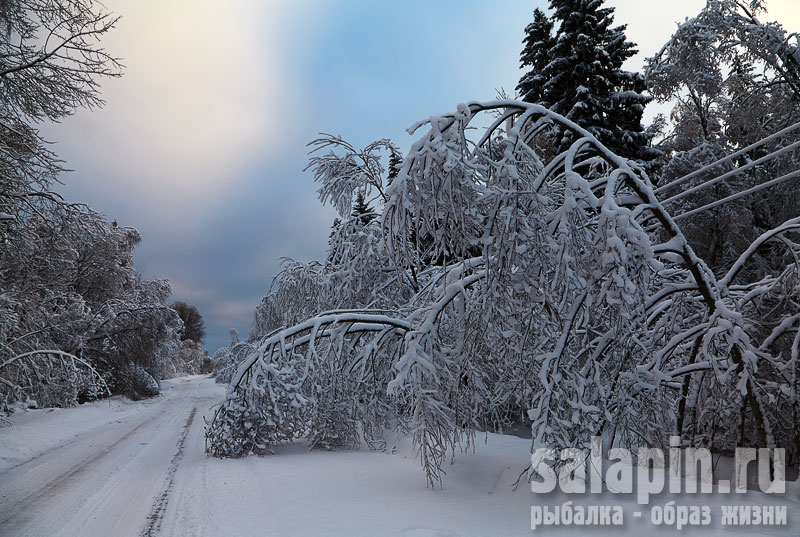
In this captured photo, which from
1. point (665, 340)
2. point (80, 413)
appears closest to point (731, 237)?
point (665, 340)

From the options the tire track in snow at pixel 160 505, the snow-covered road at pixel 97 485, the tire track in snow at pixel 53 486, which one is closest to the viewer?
the tire track in snow at pixel 160 505

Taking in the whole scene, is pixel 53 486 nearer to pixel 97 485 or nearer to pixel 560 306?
pixel 97 485

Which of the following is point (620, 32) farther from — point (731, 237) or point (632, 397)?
point (632, 397)

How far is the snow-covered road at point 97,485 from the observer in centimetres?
527

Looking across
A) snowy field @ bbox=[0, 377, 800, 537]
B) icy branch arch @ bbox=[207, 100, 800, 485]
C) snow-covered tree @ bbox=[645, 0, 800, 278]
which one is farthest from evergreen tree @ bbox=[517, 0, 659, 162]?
snowy field @ bbox=[0, 377, 800, 537]

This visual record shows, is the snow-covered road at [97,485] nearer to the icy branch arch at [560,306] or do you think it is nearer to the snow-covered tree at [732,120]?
the icy branch arch at [560,306]

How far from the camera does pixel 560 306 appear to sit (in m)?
4.41

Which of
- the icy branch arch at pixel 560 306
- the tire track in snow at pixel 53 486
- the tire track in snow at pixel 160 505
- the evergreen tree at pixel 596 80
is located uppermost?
the evergreen tree at pixel 596 80

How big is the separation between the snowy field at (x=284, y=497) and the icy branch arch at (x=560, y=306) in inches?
28.4

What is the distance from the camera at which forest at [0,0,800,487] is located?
4.44m

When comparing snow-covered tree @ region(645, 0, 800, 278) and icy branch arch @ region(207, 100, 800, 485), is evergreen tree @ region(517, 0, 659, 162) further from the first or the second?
icy branch arch @ region(207, 100, 800, 485)

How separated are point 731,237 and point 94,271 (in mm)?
27025

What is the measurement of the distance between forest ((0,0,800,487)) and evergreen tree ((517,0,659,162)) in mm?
82

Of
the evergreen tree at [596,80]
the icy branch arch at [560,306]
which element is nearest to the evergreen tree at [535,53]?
the evergreen tree at [596,80]
